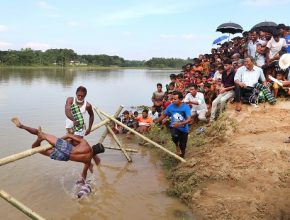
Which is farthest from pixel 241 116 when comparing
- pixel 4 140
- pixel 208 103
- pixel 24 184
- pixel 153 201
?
pixel 4 140

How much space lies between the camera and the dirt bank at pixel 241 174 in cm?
571

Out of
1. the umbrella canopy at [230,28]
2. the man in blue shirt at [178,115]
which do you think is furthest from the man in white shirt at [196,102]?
the umbrella canopy at [230,28]

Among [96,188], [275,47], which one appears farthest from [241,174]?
[275,47]

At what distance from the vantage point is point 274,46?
10375 mm

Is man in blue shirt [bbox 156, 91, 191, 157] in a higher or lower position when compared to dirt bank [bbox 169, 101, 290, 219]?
higher

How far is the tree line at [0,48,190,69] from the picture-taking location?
80.8 metres

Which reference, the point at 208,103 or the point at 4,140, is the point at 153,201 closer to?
the point at 208,103

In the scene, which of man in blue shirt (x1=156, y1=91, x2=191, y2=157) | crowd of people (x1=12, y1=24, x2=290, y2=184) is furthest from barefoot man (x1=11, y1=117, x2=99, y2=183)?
man in blue shirt (x1=156, y1=91, x2=191, y2=157)

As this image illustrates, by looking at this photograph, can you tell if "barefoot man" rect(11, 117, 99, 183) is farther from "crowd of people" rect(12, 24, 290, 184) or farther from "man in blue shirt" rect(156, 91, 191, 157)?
"man in blue shirt" rect(156, 91, 191, 157)

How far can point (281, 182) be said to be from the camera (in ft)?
20.0

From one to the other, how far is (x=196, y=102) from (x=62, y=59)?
8589cm

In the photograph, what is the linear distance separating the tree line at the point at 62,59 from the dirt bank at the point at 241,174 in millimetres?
78337

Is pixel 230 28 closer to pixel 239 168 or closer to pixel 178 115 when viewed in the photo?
pixel 178 115

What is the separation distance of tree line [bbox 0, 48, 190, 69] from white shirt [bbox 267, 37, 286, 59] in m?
76.6
